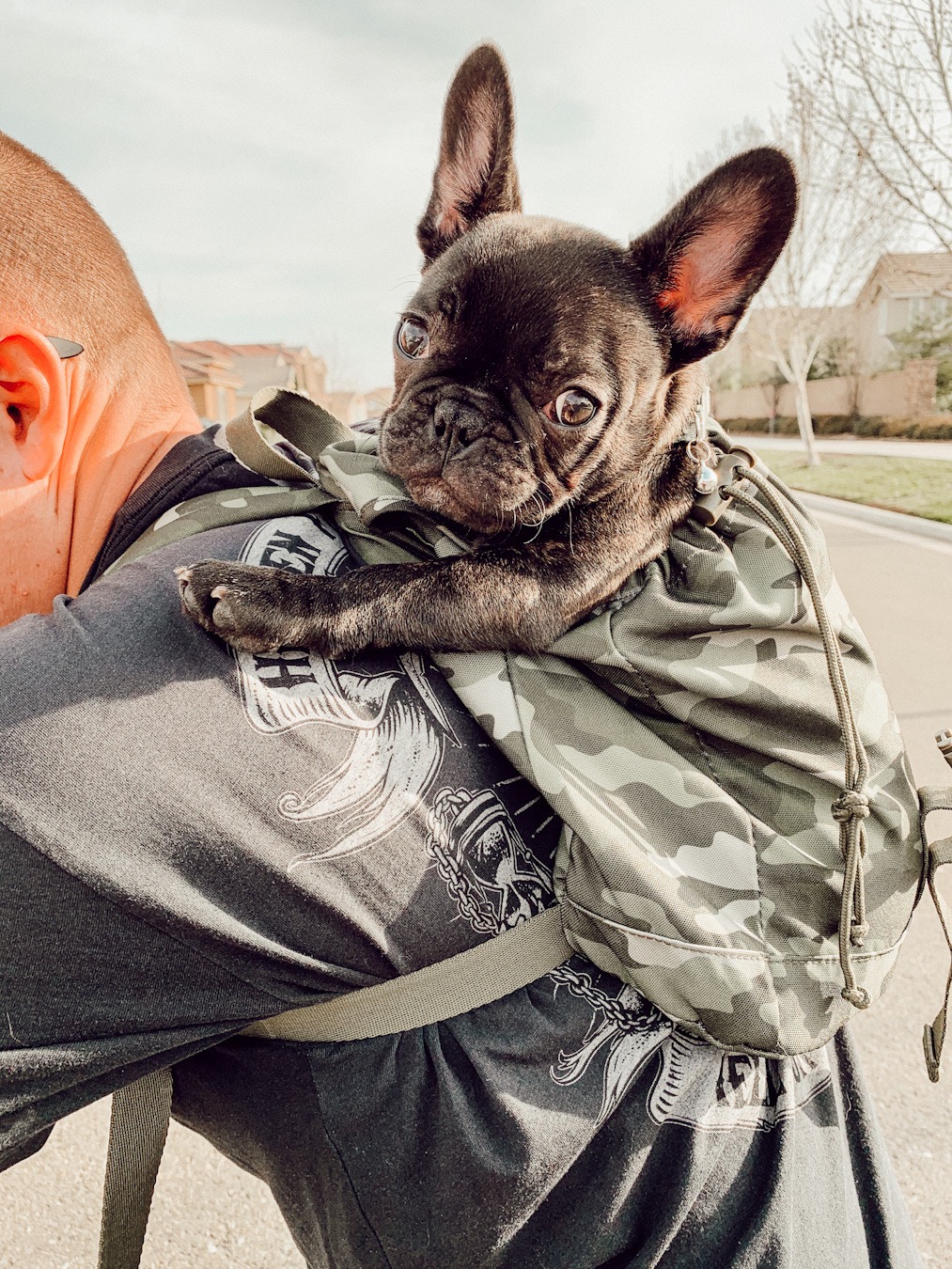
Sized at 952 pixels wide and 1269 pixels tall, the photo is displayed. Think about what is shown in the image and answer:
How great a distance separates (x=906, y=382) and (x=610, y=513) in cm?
4075

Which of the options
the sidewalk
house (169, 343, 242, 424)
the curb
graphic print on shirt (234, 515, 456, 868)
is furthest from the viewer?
house (169, 343, 242, 424)

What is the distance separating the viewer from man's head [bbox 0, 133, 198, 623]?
1572mm

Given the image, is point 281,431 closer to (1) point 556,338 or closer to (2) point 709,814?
(1) point 556,338

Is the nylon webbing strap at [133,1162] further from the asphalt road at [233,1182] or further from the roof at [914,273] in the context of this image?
the roof at [914,273]

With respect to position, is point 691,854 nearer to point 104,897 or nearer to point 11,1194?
point 104,897

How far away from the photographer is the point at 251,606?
1.37 meters

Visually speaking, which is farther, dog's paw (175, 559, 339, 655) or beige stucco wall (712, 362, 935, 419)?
beige stucco wall (712, 362, 935, 419)

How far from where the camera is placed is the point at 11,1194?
97.3 inches

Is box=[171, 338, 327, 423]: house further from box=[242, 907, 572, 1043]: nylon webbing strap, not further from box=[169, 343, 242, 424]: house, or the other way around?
box=[242, 907, 572, 1043]: nylon webbing strap

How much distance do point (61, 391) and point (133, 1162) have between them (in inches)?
47.7

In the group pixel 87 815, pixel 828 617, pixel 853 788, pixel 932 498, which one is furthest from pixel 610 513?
pixel 932 498

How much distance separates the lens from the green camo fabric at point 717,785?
1.24 meters

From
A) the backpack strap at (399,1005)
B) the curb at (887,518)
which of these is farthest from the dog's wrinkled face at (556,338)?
the curb at (887,518)

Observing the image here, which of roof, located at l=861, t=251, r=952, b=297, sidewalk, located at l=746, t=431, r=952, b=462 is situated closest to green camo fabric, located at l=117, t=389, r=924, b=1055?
roof, located at l=861, t=251, r=952, b=297
